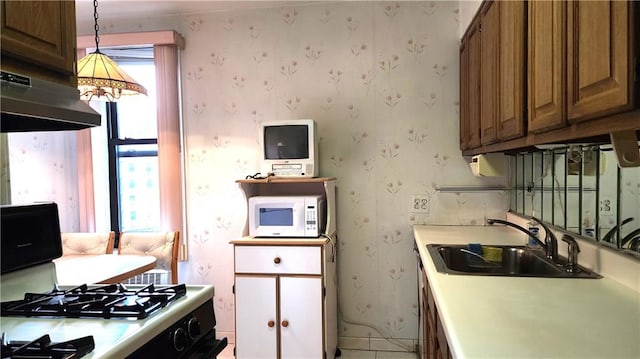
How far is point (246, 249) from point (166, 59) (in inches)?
63.9

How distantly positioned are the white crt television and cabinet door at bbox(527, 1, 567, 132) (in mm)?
1423

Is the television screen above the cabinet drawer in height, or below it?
above

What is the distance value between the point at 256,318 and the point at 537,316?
68.1 inches

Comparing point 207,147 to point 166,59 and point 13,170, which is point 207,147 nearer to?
point 166,59

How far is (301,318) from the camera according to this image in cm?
235

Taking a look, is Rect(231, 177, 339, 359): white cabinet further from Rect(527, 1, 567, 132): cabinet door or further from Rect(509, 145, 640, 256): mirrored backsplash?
Rect(527, 1, 567, 132): cabinet door

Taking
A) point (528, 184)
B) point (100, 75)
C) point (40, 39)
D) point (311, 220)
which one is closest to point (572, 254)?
point (528, 184)

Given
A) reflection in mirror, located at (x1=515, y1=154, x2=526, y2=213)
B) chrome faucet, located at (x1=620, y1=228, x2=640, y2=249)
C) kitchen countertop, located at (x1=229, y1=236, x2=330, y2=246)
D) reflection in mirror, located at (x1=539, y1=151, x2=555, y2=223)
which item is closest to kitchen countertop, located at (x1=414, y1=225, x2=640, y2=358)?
chrome faucet, located at (x1=620, y1=228, x2=640, y2=249)

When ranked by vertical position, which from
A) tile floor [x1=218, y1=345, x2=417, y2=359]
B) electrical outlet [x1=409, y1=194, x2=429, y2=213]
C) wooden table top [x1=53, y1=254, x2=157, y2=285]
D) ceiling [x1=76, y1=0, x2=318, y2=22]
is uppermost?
ceiling [x1=76, y1=0, x2=318, y2=22]

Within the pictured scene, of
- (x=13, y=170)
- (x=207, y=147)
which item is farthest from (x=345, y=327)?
(x=13, y=170)

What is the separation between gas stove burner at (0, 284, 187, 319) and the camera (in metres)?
1.13

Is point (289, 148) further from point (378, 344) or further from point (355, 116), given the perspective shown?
point (378, 344)

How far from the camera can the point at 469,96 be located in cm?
234

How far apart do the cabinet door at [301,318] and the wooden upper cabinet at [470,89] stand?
128 cm
